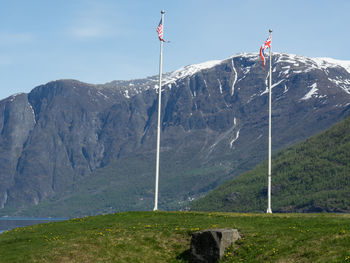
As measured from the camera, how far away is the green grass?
5403 cm

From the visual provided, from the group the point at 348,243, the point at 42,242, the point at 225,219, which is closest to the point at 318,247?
the point at 348,243

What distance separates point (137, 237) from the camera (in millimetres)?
63781

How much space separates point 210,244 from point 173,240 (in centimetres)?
571

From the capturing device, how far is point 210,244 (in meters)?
58.3

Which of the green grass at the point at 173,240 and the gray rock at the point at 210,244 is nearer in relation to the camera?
the green grass at the point at 173,240

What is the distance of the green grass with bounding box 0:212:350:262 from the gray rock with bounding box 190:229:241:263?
2.90 feet

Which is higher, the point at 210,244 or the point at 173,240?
the point at 210,244

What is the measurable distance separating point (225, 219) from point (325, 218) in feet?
37.8

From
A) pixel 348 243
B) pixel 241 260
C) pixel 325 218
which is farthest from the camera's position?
pixel 325 218

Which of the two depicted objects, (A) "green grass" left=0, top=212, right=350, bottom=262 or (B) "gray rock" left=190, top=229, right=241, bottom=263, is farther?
(B) "gray rock" left=190, top=229, right=241, bottom=263

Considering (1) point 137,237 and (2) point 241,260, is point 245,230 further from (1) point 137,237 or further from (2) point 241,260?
(1) point 137,237

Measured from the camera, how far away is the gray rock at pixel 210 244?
5800cm

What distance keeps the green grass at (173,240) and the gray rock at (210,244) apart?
88 centimetres

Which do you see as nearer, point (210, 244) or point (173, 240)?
point (210, 244)
